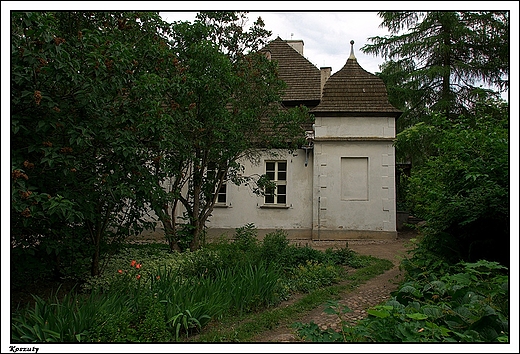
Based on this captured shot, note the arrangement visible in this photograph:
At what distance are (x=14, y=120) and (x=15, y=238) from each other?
1.66m

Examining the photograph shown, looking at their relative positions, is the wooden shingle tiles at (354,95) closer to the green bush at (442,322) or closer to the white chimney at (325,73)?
the white chimney at (325,73)

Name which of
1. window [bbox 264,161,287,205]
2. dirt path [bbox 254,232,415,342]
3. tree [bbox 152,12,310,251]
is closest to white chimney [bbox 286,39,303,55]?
window [bbox 264,161,287,205]

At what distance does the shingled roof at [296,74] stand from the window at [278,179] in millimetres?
2933

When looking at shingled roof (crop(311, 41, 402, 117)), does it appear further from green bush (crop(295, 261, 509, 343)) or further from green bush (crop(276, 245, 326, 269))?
green bush (crop(295, 261, 509, 343))

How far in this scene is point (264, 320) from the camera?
5.29 m

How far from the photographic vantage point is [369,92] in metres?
16.4

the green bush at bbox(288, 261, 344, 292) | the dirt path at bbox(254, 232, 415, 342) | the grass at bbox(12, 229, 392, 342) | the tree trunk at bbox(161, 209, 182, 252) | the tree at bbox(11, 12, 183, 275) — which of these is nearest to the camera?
the grass at bbox(12, 229, 392, 342)

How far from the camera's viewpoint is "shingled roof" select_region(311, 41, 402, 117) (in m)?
15.9

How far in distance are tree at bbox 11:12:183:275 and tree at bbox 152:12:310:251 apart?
151 centimetres

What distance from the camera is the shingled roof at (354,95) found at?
1591cm

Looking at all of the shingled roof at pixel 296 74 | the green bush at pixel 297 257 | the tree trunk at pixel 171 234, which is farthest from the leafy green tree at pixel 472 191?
the shingled roof at pixel 296 74

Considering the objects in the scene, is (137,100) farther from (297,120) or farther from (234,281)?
(297,120)

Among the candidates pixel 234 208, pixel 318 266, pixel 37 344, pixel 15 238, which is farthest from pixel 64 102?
pixel 234 208

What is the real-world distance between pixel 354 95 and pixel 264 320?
41.7 feet
